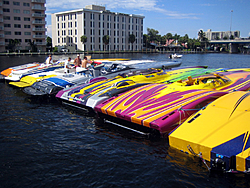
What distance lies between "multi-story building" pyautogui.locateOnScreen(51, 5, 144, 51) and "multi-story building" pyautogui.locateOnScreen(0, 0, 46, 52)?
14203mm

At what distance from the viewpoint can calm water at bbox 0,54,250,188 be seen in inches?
242

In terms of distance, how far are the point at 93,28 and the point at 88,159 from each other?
92542 mm

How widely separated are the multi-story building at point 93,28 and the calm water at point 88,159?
82.5 metres

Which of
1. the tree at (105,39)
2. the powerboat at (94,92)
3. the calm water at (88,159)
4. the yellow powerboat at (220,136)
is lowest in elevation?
the calm water at (88,159)

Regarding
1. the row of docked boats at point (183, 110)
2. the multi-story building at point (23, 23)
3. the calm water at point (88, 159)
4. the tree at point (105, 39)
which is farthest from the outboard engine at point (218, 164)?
the tree at point (105, 39)

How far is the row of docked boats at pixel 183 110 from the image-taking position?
632 cm

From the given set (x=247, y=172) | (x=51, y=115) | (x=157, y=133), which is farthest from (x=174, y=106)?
(x=51, y=115)

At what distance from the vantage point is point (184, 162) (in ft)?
22.9

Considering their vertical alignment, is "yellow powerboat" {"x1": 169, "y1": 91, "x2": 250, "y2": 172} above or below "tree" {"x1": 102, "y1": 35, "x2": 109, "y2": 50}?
below

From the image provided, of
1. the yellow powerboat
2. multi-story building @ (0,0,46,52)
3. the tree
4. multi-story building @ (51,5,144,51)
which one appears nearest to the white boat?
the yellow powerboat

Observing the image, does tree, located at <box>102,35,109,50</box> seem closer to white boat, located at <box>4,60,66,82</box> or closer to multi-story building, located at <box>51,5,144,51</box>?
multi-story building, located at <box>51,5,144,51</box>

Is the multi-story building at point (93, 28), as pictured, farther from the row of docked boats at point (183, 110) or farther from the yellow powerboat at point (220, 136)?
the yellow powerboat at point (220, 136)

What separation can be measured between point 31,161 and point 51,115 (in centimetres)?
444

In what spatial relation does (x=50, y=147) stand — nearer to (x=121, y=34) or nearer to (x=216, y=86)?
(x=216, y=86)
